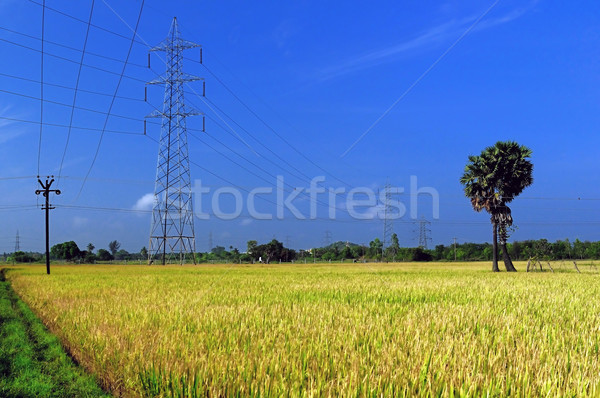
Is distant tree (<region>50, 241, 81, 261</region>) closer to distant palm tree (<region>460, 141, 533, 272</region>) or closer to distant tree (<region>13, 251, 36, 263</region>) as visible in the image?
distant tree (<region>13, 251, 36, 263</region>)

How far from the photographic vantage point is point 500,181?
164 ft

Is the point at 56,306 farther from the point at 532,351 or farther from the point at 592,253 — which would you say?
the point at 592,253

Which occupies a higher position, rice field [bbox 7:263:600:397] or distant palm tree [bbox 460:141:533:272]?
distant palm tree [bbox 460:141:533:272]

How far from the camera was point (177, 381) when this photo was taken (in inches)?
182

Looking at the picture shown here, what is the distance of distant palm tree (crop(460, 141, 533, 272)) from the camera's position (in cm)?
4953

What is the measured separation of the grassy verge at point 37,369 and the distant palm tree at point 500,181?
4773 cm

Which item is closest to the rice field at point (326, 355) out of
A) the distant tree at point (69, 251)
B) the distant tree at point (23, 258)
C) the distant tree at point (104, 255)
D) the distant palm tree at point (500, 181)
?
the distant palm tree at point (500, 181)

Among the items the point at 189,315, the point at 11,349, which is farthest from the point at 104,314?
the point at 189,315

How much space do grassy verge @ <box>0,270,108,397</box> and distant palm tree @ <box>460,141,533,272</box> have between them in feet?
157

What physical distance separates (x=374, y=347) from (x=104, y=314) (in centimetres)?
681

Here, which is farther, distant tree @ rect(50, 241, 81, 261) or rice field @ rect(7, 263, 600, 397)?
distant tree @ rect(50, 241, 81, 261)

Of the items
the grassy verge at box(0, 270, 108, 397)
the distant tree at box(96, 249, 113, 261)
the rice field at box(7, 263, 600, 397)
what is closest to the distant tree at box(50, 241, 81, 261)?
the distant tree at box(96, 249, 113, 261)

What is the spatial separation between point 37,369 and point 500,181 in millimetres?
50283

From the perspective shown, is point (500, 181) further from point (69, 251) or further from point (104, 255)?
point (104, 255)
